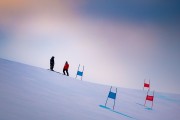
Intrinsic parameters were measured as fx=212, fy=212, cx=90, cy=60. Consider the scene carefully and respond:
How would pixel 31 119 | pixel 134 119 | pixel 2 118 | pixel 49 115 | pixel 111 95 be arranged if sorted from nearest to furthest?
pixel 2 118
pixel 31 119
pixel 49 115
pixel 134 119
pixel 111 95

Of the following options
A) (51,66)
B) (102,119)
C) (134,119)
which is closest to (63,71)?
(51,66)

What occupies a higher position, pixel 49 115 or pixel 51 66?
pixel 51 66

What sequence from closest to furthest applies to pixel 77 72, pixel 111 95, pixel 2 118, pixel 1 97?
pixel 2 118, pixel 1 97, pixel 111 95, pixel 77 72

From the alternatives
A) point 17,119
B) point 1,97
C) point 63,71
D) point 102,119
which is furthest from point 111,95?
point 63,71

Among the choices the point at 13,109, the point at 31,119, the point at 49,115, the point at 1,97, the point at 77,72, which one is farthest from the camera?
the point at 77,72

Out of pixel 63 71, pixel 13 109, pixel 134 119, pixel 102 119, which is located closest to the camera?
pixel 13 109

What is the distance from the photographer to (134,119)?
404 inches

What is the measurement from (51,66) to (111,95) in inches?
599

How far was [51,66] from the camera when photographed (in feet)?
84.0

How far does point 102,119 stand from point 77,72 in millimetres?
15374

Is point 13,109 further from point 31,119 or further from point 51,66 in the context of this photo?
point 51,66

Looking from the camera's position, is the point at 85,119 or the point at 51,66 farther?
the point at 51,66

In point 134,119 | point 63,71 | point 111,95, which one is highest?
point 63,71

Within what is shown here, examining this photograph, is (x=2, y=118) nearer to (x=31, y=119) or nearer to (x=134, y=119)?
(x=31, y=119)
